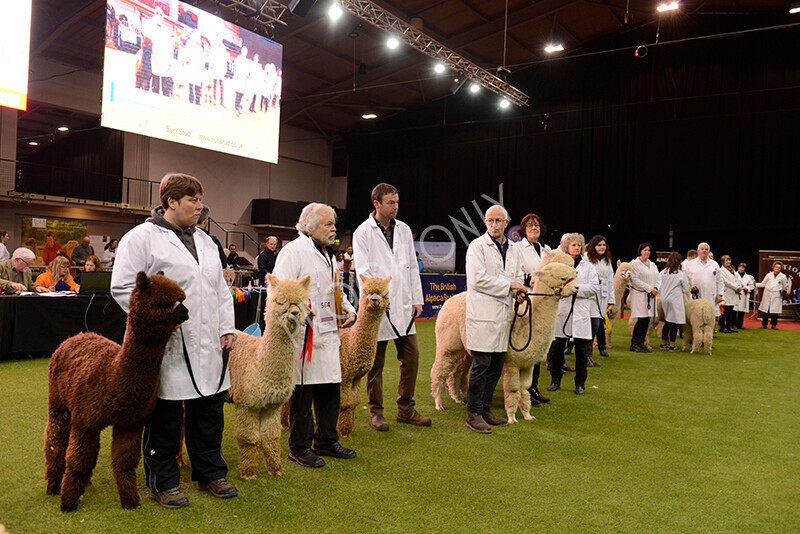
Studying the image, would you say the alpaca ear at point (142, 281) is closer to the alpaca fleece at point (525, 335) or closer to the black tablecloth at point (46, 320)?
the alpaca fleece at point (525, 335)

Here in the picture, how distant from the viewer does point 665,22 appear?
18031mm

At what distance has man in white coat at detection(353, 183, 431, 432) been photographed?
169 inches

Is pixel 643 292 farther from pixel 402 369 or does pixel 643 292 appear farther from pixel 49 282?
pixel 49 282

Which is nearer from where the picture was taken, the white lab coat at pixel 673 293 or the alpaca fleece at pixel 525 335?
the alpaca fleece at pixel 525 335

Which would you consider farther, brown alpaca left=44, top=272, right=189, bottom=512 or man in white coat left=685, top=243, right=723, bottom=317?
man in white coat left=685, top=243, right=723, bottom=317

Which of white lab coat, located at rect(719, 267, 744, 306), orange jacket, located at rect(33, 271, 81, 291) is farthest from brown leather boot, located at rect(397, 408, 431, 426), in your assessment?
Answer: white lab coat, located at rect(719, 267, 744, 306)

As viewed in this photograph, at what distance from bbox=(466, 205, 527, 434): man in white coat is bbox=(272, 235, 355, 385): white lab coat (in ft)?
4.56

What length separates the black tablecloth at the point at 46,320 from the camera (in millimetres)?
6719

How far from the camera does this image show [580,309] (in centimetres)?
607

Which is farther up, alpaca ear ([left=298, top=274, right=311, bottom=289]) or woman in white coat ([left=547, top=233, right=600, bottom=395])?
alpaca ear ([left=298, top=274, right=311, bottom=289])

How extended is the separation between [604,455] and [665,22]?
61.6ft

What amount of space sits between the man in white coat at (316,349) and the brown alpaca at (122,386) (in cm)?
98

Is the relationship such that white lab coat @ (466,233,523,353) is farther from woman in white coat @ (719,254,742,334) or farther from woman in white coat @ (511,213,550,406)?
woman in white coat @ (719,254,742,334)

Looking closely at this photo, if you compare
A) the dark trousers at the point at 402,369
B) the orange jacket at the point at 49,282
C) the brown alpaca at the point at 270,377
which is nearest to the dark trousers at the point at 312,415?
the brown alpaca at the point at 270,377
